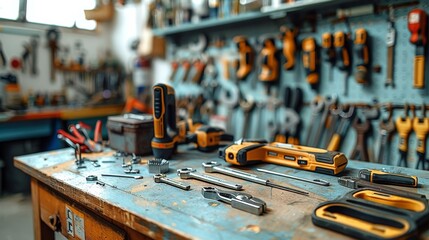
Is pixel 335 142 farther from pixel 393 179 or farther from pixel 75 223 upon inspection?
pixel 75 223

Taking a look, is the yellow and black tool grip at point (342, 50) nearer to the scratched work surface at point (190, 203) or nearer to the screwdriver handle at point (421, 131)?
the screwdriver handle at point (421, 131)

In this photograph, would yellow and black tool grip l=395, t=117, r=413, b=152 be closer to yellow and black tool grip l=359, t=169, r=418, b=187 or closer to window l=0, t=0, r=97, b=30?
yellow and black tool grip l=359, t=169, r=418, b=187

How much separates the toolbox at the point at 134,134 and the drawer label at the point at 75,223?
35cm

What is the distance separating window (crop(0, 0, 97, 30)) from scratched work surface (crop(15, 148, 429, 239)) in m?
2.20

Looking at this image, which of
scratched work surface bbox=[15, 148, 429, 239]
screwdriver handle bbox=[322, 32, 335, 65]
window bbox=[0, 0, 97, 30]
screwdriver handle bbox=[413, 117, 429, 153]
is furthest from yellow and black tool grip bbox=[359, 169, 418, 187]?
window bbox=[0, 0, 97, 30]

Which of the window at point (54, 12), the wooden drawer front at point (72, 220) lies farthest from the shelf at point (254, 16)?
the wooden drawer front at point (72, 220)

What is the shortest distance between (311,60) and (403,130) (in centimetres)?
61

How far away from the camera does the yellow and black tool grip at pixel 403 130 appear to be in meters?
1.68

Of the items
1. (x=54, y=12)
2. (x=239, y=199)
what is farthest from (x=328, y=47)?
(x=54, y=12)

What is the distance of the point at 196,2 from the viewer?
2.61 meters

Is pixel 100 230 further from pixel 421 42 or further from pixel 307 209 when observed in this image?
pixel 421 42

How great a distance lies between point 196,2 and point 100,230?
2.05 m

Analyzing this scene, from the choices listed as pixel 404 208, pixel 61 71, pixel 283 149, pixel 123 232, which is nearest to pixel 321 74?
pixel 283 149

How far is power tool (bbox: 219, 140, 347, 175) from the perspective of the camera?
1.08m
